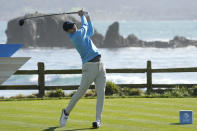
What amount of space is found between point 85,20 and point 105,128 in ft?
7.13

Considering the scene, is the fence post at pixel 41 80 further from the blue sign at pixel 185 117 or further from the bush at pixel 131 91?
the blue sign at pixel 185 117

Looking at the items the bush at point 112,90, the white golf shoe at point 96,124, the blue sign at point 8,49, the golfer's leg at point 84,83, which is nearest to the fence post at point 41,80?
the bush at point 112,90

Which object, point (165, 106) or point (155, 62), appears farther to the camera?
point (155, 62)

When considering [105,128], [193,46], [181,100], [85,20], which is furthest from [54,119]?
[193,46]

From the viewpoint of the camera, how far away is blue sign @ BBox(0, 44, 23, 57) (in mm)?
15812

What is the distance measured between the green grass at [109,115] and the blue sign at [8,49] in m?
1.42

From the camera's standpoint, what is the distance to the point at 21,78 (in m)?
99.9

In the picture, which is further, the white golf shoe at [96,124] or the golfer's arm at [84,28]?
the white golf shoe at [96,124]

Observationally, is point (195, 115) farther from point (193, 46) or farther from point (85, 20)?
point (193, 46)

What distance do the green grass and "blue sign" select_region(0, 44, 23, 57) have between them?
1420mm

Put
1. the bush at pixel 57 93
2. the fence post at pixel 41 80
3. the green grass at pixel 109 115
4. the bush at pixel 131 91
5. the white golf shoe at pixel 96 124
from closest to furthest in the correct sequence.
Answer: the white golf shoe at pixel 96 124 < the green grass at pixel 109 115 < the bush at pixel 57 93 < the bush at pixel 131 91 < the fence post at pixel 41 80

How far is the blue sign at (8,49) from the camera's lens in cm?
1581

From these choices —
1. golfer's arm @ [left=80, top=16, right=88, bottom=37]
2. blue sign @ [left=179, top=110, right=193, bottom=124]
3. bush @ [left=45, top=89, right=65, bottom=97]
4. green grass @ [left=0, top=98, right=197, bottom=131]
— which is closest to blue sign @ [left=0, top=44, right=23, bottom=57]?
green grass @ [left=0, top=98, right=197, bottom=131]

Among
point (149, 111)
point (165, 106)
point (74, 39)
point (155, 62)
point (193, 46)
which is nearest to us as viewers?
point (74, 39)
